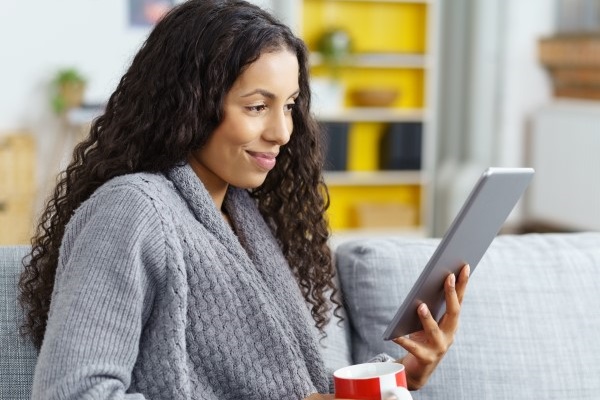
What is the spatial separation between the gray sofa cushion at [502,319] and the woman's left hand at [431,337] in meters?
0.21

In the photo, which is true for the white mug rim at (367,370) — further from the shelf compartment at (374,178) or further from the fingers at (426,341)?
the shelf compartment at (374,178)

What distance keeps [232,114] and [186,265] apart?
216 millimetres

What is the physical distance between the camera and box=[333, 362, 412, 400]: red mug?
113cm

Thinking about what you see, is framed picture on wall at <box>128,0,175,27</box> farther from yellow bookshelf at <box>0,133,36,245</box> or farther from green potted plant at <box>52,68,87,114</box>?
yellow bookshelf at <box>0,133,36,245</box>

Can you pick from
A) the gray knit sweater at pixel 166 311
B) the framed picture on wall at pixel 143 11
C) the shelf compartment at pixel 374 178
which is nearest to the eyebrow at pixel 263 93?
the gray knit sweater at pixel 166 311

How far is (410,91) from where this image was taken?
5.61 meters

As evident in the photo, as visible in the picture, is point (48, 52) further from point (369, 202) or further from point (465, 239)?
point (465, 239)

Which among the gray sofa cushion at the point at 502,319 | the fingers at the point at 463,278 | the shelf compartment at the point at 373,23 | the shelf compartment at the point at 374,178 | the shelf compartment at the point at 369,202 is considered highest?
the shelf compartment at the point at 373,23

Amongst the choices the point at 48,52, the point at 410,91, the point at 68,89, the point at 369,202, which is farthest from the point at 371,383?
the point at 410,91

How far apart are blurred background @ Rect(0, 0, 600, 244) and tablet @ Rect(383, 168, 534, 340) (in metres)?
3.75

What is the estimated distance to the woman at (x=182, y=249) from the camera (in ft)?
3.76

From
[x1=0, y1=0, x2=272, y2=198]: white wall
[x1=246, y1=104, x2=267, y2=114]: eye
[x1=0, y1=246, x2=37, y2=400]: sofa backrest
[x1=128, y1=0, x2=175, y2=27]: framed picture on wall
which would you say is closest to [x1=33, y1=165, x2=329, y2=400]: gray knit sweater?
[x1=246, y1=104, x2=267, y2=114]: eye

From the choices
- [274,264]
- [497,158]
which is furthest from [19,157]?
[274,264]

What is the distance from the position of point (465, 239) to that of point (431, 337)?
0.52 ft
